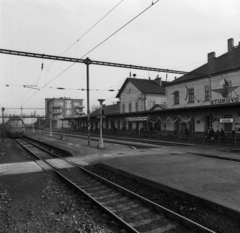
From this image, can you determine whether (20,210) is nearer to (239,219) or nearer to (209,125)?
(239,219)

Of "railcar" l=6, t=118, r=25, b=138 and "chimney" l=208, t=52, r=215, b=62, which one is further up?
"chimney" l=208, t=52, r=215, b=62

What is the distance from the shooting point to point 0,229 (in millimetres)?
4590

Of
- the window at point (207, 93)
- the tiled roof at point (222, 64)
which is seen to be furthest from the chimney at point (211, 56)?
the window at point (207, 93)

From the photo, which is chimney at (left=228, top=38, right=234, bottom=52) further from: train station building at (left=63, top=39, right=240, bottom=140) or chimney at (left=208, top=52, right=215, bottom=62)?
chimney at (left=208, top=52, right=215, bottom=62)

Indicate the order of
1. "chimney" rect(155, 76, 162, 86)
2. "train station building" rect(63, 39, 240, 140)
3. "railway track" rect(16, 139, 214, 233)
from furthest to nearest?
1. "chimney" rect(155, 76, 162, 86)
2. "train station building" rect(63, 39, 240, 140)
3. "railway track" rect(16, 139, 214, 233)

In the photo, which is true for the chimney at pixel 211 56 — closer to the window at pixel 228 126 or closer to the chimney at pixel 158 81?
the window at pixel 228 126

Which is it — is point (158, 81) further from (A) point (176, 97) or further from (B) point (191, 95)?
(B) point (191, 95)

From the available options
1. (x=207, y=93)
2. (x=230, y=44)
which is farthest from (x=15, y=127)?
(x=230, y=44)

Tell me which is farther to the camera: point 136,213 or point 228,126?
point 228,126

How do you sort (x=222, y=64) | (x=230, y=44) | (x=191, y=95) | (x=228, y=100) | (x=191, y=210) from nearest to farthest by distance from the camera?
(x=191, y=210), (x=228, y=100), (x=222, y=64), (x=191, y=95), (x=230, y=44)

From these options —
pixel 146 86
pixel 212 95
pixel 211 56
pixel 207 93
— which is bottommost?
pixel 212 95

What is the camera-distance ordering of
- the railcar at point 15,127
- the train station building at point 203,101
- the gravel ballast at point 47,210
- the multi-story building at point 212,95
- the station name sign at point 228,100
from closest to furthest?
1. the gravel ballast at point 47,210
2. the multi-story building at point 212,95
3. the train station building at point 203,101
4. the station name sign at point 228,100
5. the railcar at point 15,127

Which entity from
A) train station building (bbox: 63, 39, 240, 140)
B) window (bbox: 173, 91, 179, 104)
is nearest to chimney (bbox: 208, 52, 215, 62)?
train station building (bbox: 63, 39, 240, 140)

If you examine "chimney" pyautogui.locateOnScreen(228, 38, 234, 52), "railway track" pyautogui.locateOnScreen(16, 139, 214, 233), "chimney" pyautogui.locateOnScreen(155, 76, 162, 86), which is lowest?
"railway track" pyautogui.locateOnScreen(16, 139, 214, 233)
